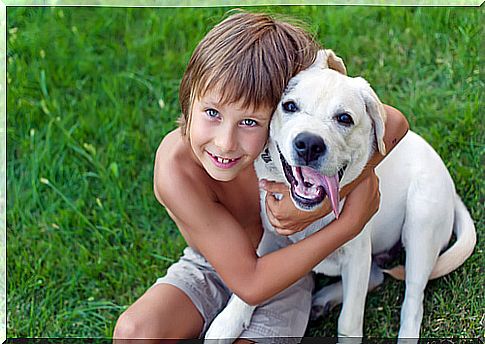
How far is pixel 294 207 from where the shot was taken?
1.97 m

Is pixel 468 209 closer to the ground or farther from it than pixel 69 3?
closer to the ground

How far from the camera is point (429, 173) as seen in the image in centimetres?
221

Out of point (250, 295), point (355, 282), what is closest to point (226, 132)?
point (250, 295)

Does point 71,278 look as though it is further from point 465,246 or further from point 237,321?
point 465,246

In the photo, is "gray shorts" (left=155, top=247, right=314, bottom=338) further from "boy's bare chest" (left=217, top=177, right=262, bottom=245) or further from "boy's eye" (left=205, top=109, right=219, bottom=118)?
"boy's eye" (left=205, top=109, right=219, bottom=118)

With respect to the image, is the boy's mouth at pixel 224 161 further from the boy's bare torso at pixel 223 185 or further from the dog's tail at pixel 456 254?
the dog's tail at pixel 456 254

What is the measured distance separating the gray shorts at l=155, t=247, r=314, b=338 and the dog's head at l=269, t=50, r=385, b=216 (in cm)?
48

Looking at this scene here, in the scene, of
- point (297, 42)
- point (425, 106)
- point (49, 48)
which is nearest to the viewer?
point (297, 42)

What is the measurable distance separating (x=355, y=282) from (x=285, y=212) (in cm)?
28

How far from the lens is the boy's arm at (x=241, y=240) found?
2000 millimetres

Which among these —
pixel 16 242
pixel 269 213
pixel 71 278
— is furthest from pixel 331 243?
pixel 16 242

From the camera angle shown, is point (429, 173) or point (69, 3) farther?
point (69, 3)

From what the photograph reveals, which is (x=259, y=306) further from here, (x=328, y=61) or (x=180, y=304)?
(x=328, y=61)

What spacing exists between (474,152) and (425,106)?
0.93ft
